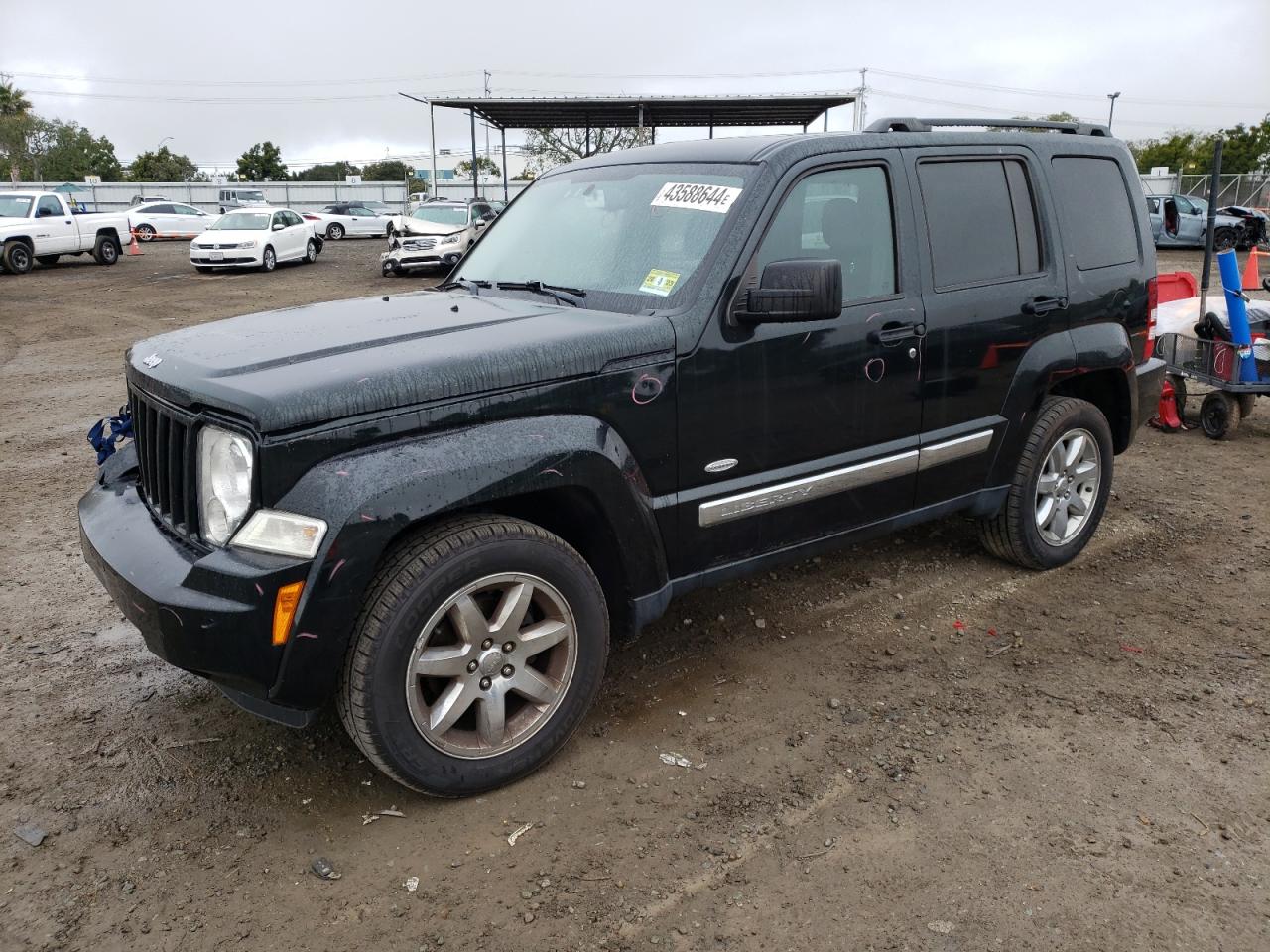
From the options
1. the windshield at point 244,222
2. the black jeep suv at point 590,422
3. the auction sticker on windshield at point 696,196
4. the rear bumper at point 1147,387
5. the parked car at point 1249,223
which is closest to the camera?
the black jeep suv at point 590,422

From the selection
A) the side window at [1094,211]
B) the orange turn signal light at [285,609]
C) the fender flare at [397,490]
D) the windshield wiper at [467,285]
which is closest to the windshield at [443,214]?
the windshield wiper at [467,285]

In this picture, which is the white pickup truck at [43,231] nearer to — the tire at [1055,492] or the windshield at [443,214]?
the windshield at [443,214]

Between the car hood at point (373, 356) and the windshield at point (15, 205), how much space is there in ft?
72.7

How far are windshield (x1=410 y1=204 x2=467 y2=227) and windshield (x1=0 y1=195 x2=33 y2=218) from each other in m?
8.46

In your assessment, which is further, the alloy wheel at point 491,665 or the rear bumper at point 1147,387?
the rear bumper at point 1147,387

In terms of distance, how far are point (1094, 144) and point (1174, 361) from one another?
11.7 ft

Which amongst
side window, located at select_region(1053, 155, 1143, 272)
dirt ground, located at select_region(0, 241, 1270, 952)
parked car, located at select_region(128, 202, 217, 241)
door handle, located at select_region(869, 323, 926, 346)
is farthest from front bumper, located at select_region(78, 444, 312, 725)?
parked car, located at select_region(128, 202, 217, 241)

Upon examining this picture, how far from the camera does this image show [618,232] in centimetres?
373

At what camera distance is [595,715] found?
355 centimetres

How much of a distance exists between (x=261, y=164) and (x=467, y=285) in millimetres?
84598

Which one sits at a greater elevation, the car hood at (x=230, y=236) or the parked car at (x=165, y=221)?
the parked car at (x=165, y=221)

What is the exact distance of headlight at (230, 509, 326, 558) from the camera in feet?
8.52

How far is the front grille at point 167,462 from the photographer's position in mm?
2830

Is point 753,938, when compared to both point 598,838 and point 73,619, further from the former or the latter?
point 73,619
